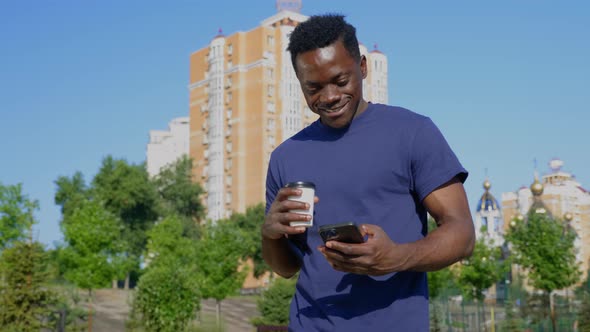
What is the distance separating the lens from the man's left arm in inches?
87.0

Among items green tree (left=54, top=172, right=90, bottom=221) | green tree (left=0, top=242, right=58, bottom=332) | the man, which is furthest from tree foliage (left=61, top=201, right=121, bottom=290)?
green tree (left=54, top=172, right=90, bottom=221)

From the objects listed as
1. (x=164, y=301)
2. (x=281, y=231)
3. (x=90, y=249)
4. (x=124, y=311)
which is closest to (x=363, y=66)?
(x=281, y=231)

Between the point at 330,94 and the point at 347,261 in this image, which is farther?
the point at 330,94

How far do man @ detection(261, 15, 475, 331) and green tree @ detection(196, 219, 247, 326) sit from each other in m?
32.5

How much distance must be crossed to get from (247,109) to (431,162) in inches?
3047

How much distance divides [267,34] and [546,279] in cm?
5188

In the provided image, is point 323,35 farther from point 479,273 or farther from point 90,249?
point 479,273

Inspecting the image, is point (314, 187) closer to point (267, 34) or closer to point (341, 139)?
point (341, 139)

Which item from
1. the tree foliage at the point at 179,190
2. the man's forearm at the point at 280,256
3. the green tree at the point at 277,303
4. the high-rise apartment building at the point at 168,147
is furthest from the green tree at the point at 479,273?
the high-rise apartment building at the point at 168,147

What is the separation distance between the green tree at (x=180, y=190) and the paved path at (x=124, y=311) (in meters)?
22.6

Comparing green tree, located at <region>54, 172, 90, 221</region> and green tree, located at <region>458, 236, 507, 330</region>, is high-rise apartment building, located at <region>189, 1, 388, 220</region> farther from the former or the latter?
green tree, located at <region>458, 236, 507, 330</region>

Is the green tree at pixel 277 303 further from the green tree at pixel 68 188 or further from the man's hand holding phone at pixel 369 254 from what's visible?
the green tree at pixel 68 188

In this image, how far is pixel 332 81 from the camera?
2.59m

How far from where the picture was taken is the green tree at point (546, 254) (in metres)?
32.1
